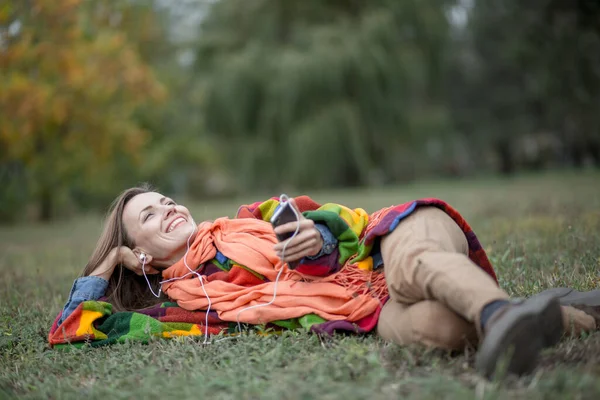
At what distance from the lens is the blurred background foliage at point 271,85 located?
10.6m

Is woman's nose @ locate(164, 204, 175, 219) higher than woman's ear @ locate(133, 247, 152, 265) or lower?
higher

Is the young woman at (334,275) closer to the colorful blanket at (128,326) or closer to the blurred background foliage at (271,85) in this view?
the colorful blanket at (128,326)

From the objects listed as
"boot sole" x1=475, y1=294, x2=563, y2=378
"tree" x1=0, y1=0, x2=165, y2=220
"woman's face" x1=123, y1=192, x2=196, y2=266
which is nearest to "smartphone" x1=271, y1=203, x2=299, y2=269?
"woman's face" x1=123, y1=192, x2=196, y2=266

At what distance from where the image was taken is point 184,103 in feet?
71.4

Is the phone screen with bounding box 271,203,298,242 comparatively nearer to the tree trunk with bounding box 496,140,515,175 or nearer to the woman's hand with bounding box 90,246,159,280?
the woman's hand with bounding box 90,246,159,280

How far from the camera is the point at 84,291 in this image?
277 cm

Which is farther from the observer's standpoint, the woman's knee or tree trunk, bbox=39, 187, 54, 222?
tree trunk, bbox=39, 187, 54, 222

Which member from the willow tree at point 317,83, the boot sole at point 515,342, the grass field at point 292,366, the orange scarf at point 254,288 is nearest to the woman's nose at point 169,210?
the orange scarf at point 254,288

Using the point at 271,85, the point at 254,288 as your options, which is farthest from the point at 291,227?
the point at 271,85

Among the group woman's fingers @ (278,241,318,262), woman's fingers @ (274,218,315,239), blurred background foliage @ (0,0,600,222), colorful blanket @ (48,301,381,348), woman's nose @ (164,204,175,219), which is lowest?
colorful blanket @ (48,301,381,348)

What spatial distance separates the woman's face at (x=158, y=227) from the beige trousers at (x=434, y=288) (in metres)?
1.07

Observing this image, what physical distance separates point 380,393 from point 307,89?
497 inches

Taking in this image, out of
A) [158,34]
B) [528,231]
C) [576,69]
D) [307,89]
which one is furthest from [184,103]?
[528,231]

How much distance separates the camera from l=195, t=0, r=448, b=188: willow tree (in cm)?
1376
